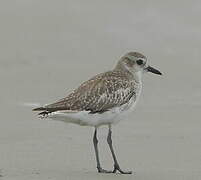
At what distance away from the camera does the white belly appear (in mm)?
8727

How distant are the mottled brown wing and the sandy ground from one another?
647mm

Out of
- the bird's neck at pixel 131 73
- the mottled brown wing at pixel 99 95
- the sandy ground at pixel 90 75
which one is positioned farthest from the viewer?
the bird's neck at pixel 131 73

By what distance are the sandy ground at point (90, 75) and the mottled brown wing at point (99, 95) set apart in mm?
647

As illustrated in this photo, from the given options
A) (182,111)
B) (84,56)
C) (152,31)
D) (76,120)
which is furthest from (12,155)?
(152,31)

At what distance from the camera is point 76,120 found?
8828mm

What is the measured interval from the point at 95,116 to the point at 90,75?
5209 millimetres

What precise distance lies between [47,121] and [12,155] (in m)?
2.06

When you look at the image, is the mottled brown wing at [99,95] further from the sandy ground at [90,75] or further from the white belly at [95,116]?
the sandy ground at [90,75]

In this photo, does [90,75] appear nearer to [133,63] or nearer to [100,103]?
[133,63]

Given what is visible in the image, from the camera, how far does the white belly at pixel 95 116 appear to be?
8727 mm

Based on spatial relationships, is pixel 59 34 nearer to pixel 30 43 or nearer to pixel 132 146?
pixel 30 43

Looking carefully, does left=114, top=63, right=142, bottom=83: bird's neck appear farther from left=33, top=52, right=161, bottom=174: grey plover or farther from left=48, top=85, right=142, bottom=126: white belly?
left=48, top=85, right=142, bottom=126: white belly

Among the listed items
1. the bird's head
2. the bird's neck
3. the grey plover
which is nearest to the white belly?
the grey plover

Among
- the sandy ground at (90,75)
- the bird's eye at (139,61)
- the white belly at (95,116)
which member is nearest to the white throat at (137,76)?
the bird's eye at (139,61)
